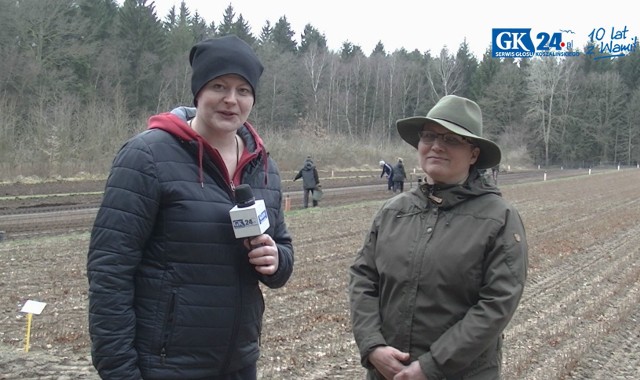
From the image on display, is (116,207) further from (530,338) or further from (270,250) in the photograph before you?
(530,338)

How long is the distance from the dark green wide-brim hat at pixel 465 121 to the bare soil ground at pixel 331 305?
325cm

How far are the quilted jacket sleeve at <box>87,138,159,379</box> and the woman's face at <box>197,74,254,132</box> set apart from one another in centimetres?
32

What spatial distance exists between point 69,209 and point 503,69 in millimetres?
74392

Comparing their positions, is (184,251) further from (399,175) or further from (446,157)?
(399,175)

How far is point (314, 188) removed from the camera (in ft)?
66.4

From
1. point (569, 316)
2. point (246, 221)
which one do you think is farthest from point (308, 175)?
point (246, 221)

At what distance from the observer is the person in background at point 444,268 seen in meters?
2.61

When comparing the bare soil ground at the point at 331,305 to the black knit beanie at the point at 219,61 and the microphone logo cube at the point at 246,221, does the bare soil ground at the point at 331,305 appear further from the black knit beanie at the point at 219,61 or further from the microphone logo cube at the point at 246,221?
the black knit beanie at the point at 219,61

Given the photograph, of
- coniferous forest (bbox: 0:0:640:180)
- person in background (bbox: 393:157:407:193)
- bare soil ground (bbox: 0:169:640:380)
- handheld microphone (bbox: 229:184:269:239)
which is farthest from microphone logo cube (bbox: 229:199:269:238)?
person in background (bbox: 393:157:407:193)

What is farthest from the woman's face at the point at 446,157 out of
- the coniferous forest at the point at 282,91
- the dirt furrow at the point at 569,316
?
the coniferous forest at the point at 282,91

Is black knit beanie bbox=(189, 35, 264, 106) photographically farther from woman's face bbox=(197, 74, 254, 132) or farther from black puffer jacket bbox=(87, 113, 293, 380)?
black puffer jacket bbox=(87, 113, 293, 380)

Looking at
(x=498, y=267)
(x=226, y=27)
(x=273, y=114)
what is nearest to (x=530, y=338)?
(x=498, y=267)

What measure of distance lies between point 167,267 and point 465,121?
1513 mm

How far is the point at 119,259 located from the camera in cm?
225
